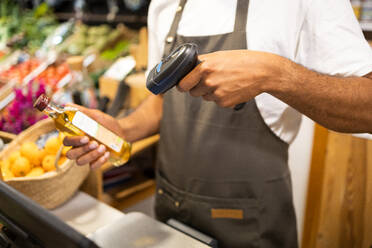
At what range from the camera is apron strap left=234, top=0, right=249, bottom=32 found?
0.90 metres

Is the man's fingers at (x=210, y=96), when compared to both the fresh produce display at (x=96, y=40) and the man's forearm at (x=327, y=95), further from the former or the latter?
the fresh produce display at (x=96, y=40)

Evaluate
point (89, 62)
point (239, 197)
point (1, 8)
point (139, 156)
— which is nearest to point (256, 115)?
point (239, 197)

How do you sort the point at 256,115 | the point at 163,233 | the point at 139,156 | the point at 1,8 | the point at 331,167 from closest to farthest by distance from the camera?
the point at 163,233 < the point at 256,115 < the point at 331,167 < the point at 139,156 < the point at 1,8

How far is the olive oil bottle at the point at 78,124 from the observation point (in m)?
0.79

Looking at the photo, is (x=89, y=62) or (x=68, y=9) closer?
(x=89, y=62)

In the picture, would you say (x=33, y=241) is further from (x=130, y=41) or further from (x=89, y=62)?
(x=130, y=41)

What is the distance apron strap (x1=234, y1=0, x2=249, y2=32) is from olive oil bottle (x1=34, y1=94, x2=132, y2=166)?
1.50 ft

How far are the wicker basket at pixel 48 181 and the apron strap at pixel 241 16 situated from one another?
0.67m

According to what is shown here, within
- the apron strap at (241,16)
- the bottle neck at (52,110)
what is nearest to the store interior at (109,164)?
the bottle neck at (52,110)

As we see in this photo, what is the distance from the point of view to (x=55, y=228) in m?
0.40

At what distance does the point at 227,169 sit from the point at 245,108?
20cm

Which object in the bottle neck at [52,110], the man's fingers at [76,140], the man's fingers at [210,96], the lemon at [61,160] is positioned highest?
the man's fingers at [210,96]

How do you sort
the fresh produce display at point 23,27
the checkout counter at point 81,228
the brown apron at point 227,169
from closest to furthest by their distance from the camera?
the checkout counter at point 81,228 → the brown apron at point 227,169 → the fresh produce display at point 23,27

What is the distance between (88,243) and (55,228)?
0.19ft
